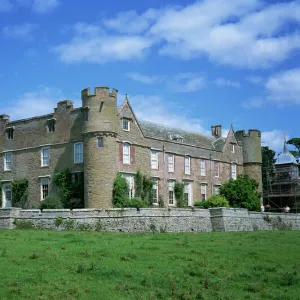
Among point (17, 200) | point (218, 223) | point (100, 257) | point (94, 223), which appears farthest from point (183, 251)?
A: point (17, 200)

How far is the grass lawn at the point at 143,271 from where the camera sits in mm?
16297

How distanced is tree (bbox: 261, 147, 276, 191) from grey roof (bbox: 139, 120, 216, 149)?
1285 centimetres

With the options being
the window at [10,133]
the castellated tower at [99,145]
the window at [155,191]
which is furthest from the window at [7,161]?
the window at [155,191]

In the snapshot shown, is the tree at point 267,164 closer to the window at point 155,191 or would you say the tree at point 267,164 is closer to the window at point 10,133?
the window at point 155,191

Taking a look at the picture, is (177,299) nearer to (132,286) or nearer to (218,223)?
(132,286)

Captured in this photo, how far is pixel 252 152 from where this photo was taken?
6266cm

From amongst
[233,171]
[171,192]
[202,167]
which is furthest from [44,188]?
[233,171]

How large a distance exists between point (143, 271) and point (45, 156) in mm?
31450

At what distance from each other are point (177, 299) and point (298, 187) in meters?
54.3

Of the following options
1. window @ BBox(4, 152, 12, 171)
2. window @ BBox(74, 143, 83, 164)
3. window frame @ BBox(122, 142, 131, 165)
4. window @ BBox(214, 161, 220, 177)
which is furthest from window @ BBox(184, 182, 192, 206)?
window @ BBox(4, 152, 12, 171)

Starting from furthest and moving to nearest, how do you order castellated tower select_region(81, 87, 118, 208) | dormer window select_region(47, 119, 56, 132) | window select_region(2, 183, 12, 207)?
window select_region(2, 183, 12, 207) < dormer window select_region(47, 119, 56, 132) < castellated tower select_region(81, 87, 118, 208)

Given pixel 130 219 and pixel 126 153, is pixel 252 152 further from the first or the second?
pixel 130 219

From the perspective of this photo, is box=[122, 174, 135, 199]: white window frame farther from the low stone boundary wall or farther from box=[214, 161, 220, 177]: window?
box=[214, 161, 220, 177]: window

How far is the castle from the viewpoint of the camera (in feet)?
143
